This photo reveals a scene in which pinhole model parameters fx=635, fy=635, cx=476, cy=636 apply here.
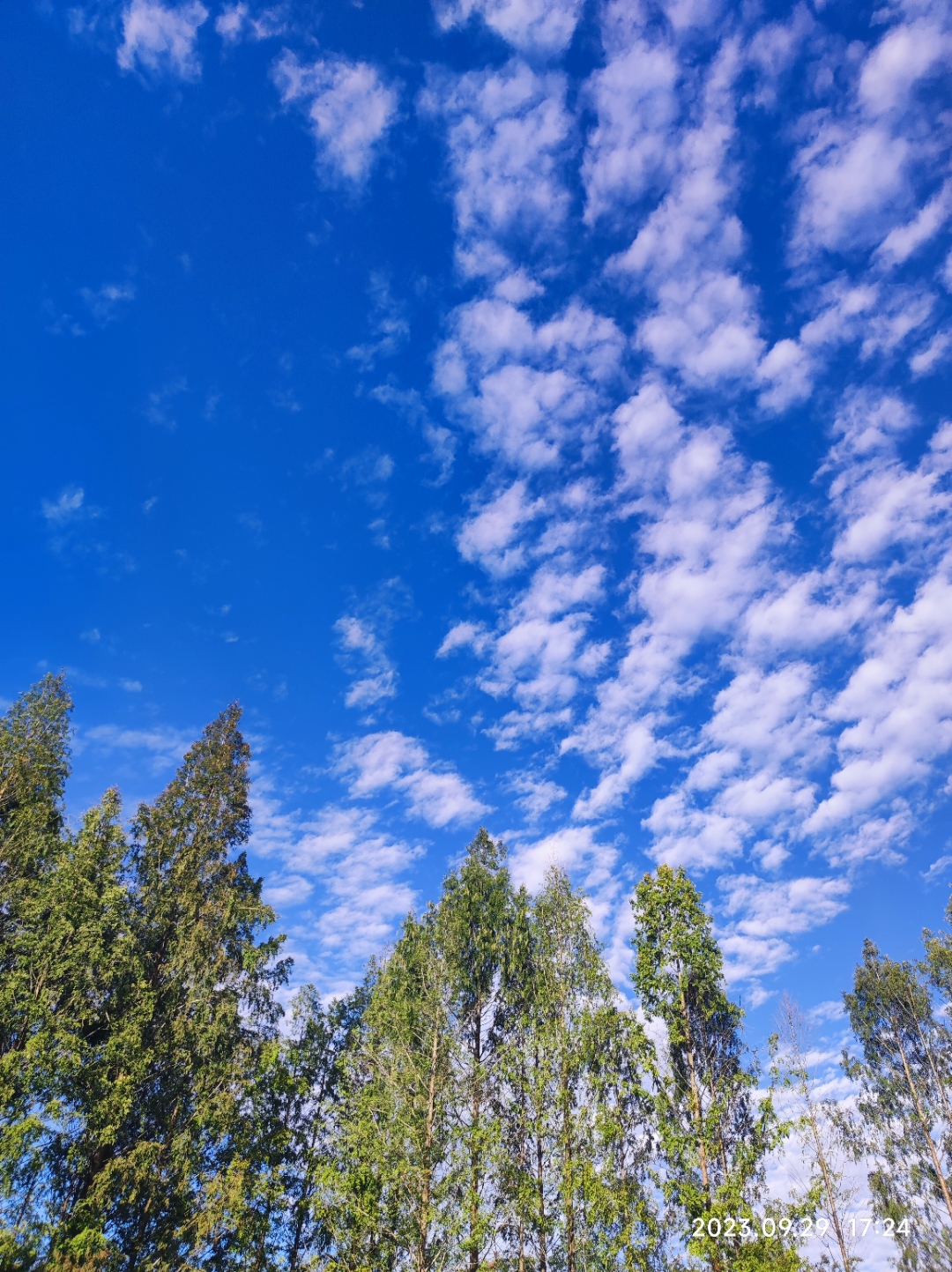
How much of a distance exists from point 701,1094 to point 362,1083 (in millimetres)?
10371

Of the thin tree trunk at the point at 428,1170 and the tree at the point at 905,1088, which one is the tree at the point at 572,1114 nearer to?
the thin tree trunk at the point at 428,1170

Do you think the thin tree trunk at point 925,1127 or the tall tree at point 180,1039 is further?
the thin tree trunk at point 925,1127

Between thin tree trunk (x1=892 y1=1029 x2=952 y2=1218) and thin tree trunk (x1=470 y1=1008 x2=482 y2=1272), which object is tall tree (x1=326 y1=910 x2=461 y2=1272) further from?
thin tree trunk (x1=892 y1=1029 x2=952 y2=1218)

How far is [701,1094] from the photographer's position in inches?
563

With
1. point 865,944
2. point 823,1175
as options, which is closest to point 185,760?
point 823,1175

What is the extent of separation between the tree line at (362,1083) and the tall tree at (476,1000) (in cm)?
7

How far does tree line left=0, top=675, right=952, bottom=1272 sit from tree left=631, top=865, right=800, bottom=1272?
52 millimetres

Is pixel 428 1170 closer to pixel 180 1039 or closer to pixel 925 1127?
pixel 180 1039

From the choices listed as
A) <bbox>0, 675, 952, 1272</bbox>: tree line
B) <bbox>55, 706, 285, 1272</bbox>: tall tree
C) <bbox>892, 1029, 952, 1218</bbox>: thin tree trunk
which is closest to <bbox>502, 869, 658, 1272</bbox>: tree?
<bbox>0, 675, 952, 1272</bbox>: tree line

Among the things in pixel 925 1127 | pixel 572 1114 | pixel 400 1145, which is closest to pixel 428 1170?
pixel 400 1145

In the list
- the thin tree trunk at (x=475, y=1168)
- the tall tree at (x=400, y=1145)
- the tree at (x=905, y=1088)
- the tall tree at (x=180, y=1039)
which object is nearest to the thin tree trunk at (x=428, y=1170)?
the tall tree at (x=400, y=1145)

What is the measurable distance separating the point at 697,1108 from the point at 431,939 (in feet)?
24.6

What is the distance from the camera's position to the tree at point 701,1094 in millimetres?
12562

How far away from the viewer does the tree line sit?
13.6 m
